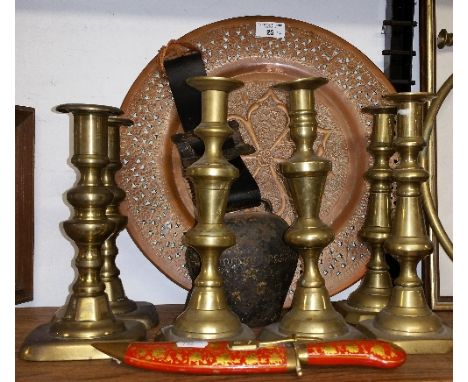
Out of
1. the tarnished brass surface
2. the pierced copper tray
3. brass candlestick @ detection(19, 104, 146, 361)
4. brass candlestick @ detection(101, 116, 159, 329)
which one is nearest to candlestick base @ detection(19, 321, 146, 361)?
brass candlestick @ detection(19, 104, 146, 361)

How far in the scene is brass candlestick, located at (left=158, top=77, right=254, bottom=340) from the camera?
60 cm

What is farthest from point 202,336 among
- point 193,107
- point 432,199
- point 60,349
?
point 432,199

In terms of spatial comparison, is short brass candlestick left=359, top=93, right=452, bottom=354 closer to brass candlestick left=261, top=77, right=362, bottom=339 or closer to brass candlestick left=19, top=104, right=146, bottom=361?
brass candlestick left=261, top=77, right=362, bottom=339

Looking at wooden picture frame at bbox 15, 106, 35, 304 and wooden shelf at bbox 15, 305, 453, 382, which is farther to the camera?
wooden picture frame at bbox 15, 106, 35, 304

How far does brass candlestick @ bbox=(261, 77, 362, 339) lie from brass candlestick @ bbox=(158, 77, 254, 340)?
64 mm

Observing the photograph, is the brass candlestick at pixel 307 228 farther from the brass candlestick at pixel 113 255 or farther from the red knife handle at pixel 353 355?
the brass candlestick at pixel 113 255

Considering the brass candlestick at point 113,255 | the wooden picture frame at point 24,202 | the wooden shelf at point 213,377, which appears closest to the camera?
the wooden shelf at point 213,377

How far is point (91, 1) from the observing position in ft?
3.01

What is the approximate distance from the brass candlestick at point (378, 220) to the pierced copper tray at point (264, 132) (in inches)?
4.0

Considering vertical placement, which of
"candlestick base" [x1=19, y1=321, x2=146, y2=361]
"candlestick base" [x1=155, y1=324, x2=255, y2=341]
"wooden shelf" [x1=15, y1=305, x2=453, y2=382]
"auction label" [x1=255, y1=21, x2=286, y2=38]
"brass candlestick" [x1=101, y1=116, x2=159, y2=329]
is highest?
"auction label" [x1=255, y1=21, x2=286, y2=38]

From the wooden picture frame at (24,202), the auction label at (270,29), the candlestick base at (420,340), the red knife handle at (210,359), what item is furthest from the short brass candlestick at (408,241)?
the wooden picture frame at (24,202)

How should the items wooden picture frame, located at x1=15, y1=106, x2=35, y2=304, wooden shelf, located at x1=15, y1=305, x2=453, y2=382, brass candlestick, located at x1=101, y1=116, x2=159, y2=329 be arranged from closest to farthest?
wooden shelf, located at x1=15, y1=305, x2=453, y2=382 → brass candlestick, located at x1=101, y1=116, x2=159, y2=329 → wooden picture frame, located at x1=15, y1=106, x2=35, y2=304

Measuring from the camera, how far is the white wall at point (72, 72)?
897 mm

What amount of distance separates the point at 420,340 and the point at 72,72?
69 cm
